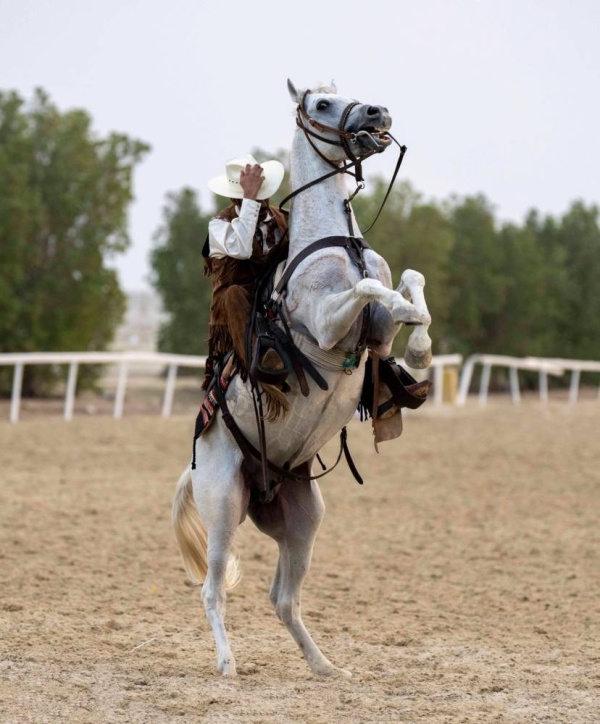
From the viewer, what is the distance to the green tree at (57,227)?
17.3 m

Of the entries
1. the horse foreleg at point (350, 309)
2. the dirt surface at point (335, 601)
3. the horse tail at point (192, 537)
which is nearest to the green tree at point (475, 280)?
the dirt surface at point (335, 601)

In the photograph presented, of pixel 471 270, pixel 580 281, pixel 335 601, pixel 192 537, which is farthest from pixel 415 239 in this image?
pixel 192 537

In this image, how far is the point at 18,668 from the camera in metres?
4.97

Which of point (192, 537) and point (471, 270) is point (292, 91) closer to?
point (192, 537)

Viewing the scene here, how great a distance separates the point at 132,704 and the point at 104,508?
515 centimetres

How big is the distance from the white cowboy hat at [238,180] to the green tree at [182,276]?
16994 mm

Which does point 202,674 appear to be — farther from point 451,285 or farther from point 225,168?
point 451,285

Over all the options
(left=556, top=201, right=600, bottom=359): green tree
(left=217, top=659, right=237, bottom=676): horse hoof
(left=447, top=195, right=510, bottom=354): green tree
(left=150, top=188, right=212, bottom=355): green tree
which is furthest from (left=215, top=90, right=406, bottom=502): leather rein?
(left=556, top=201, right=600, bottom=359): green tree

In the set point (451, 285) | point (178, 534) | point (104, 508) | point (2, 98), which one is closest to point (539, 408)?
point (451, 285)

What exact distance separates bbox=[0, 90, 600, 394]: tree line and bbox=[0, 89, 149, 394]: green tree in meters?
0.02

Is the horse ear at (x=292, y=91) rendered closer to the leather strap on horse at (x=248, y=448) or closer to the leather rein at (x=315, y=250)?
the leather rein at (x=315, y=250)

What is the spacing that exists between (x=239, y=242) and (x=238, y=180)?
14.4 inches

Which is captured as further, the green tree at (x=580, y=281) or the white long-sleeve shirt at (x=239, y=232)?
the green tree at (x=580, y=281)

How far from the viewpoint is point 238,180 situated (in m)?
5.17
